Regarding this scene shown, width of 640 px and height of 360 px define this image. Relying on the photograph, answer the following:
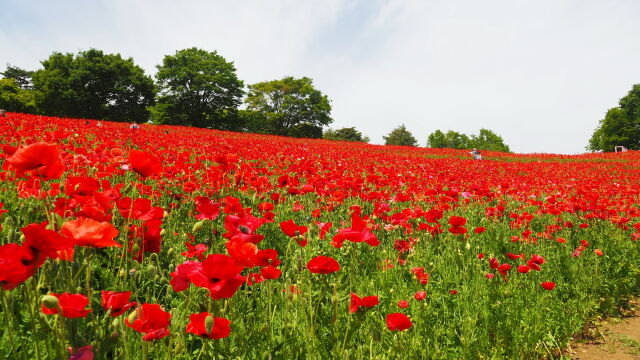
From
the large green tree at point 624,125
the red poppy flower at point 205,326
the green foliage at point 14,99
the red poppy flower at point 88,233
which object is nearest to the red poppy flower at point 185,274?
the red poppy flower at point 205,326

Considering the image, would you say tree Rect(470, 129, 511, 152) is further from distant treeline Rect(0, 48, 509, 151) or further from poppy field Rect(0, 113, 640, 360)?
poppy field Rect(0, 113, 640, 360)

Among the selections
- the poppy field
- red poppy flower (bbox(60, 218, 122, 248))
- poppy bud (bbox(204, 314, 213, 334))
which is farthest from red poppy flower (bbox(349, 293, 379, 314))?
red poppy flower (bbox(60, 218, 122, 248))

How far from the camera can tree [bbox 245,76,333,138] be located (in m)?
52.0

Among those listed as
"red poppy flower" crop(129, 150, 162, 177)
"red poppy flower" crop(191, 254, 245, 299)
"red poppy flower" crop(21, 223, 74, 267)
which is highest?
"red poppy flower" crop(129, 150, 162, 177)

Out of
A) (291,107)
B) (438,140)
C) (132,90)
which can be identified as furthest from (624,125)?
(132,90)

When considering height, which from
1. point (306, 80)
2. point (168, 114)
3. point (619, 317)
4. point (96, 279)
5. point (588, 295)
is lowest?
point (619, 317)

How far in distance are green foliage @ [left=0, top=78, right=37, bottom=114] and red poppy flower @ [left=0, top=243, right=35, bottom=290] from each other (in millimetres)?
48517

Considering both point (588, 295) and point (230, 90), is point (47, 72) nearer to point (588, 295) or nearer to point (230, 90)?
point (230, 90)

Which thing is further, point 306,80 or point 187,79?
point 306,80

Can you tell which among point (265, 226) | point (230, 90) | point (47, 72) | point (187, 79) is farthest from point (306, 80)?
point (265, 226)

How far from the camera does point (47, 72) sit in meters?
37.1

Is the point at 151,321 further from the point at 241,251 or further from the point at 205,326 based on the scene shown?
the point at 241,251

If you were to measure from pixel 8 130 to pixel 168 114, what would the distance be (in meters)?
35.1

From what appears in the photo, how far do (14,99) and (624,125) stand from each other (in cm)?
8025
